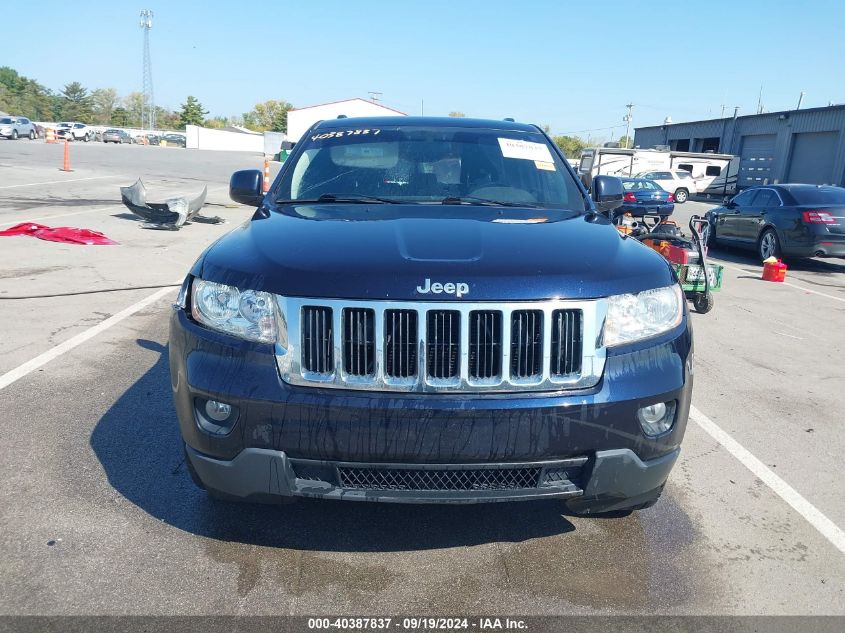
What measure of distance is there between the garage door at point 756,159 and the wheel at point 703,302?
37903 millimetres

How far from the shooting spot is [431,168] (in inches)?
158

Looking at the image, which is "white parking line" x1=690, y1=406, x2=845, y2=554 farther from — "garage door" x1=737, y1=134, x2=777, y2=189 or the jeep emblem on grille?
"garage door" x1=737, y1=134, x2=777, y2=189

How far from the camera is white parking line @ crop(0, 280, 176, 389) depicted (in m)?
4.92

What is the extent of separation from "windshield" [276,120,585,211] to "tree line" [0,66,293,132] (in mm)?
116129

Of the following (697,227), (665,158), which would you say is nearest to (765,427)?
(697,227)

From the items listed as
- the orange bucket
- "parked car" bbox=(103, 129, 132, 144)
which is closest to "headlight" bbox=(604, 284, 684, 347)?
the orange bucket

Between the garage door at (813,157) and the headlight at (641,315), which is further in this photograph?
the garage door at (813,157)

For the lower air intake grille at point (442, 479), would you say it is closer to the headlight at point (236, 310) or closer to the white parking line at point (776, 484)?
the headlight at point (236, 310)

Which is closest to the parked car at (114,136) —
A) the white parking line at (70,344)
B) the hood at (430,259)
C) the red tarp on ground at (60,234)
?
the red tarp on ground at (60,234)

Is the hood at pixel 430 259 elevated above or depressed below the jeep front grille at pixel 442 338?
above

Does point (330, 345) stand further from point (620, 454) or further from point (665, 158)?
point (665, 158)

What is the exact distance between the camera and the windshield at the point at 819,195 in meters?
12.6

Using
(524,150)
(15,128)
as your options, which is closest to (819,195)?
(524,150)

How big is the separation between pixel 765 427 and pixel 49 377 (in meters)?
4.77
